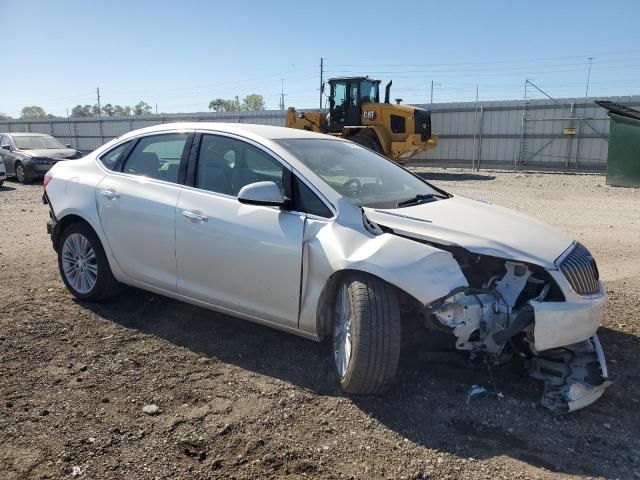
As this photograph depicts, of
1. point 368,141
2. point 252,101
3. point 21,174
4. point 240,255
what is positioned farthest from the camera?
point 252,101

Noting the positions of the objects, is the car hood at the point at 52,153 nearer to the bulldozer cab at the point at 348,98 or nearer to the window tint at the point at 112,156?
the bulldozer cab at the point at 348,98

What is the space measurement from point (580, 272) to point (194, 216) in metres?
2.69

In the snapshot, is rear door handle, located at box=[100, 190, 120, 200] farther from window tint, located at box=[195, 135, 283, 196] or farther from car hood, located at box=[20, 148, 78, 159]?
car hood, located at box=[20, 148, 78, 159]

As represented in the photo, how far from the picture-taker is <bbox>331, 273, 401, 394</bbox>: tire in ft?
10.0

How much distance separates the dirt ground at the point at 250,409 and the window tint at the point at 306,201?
112cm

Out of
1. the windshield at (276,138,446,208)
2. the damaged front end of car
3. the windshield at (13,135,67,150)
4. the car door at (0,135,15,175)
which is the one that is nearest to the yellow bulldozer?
the windshield at (13,135,67,150)

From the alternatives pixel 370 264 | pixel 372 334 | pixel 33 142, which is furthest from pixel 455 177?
pixel 372 334

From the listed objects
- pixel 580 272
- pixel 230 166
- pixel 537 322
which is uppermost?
pixel 230 166

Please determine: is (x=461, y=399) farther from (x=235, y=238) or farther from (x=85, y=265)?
(x=85, y=265)

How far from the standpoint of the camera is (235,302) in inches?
150

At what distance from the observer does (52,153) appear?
16.2m

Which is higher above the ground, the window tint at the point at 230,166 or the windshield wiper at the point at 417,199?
the window tint at the point at 230,166

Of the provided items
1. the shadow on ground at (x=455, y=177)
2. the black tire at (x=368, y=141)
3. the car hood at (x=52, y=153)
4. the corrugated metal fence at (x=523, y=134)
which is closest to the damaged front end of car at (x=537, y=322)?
the black tire at (x=368, y=141)

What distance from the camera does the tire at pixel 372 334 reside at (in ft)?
10.0
